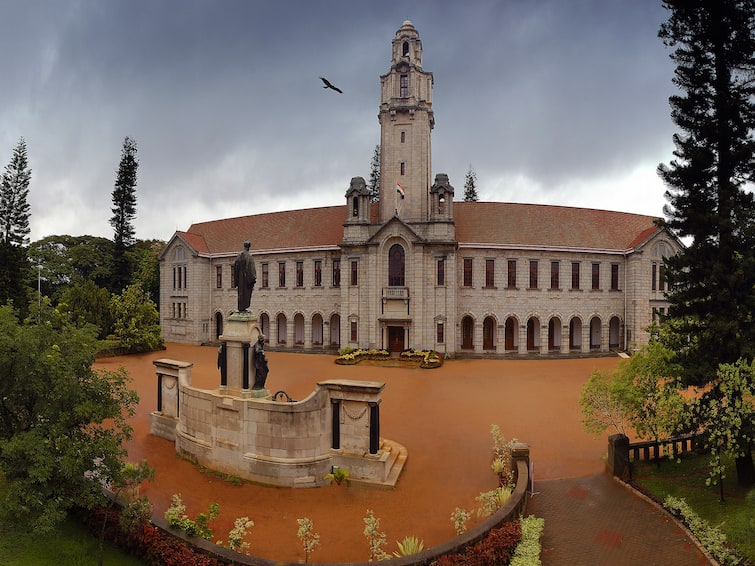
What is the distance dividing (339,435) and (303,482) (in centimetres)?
170

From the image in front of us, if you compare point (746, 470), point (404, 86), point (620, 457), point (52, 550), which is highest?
point (404, 86)

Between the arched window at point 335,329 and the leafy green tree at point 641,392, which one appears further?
the arched window at point 335,329

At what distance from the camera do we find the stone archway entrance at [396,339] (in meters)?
37.7

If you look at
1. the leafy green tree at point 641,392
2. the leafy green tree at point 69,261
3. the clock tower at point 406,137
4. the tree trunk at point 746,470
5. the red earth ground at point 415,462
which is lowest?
the red earth ground at point 415,462

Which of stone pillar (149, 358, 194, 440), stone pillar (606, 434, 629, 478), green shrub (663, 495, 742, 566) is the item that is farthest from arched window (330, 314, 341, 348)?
green shrub (663, 495, 742, 566)

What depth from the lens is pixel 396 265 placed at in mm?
37375

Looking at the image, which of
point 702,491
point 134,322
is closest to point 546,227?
point 702,491

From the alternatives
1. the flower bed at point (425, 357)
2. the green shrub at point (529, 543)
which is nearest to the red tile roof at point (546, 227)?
the flower bed at point (425, 357)

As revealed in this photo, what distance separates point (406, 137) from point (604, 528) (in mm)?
33534

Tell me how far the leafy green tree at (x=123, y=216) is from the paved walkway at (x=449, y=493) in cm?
4037

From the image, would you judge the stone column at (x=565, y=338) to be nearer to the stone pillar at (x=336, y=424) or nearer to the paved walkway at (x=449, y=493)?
Answer: the paved walkway at (x=449, y=493)

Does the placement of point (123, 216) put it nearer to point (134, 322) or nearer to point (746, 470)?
point (134, 322)

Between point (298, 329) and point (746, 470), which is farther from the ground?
point (298, 329)

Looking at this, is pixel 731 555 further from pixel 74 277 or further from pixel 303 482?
pixel 74 277
